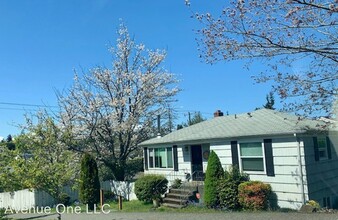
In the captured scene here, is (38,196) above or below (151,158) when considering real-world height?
below

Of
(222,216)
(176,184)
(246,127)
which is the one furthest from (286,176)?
(176,184)

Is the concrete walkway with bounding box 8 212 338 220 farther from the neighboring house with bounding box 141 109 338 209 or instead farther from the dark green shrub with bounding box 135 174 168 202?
the dark green shrub with bounding box 135 174 168 202

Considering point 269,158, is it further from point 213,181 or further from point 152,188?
point 152,188

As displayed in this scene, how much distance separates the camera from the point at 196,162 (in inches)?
772

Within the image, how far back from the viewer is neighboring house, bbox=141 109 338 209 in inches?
571

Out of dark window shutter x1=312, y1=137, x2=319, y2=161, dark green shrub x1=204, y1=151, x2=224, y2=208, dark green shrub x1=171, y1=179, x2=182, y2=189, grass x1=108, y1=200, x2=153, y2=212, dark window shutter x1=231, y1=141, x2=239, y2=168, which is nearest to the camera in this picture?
dark green shrub x1=204, y1=151, x2=224, y2=208

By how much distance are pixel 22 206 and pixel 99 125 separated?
7.07m

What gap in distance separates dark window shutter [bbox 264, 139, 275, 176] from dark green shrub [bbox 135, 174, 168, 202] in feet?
19.3

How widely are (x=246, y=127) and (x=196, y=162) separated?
3944 mm

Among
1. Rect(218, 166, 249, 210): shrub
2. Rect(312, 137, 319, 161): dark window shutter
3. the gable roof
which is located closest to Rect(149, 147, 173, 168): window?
the gable roof

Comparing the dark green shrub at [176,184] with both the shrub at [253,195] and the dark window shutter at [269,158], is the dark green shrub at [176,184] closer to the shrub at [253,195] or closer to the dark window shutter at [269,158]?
the shrub at [253,195]

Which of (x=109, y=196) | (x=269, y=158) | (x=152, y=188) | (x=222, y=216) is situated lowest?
(x=109, y=196)

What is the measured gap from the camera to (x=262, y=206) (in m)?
14.5

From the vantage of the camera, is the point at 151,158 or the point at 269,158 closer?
the point at 269,158
